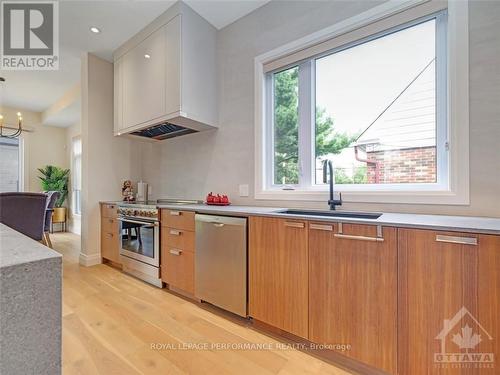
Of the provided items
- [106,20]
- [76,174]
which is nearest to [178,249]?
[106,20]

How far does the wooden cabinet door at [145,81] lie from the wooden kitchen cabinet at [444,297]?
7.90 feet

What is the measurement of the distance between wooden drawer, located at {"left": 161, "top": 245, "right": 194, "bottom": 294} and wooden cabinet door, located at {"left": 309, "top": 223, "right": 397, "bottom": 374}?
1.12 meters

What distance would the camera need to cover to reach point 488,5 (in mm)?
1342

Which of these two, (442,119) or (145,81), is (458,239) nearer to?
(442,119)

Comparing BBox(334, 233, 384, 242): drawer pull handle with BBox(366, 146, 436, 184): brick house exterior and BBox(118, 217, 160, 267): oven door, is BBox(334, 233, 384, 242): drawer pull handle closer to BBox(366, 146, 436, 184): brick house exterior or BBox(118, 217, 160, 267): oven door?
BBox(366, 146, 436, 184): brick house exterior

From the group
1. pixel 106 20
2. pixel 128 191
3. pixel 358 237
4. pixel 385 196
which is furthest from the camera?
pixel 128 191

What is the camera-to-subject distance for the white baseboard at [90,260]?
3102mm

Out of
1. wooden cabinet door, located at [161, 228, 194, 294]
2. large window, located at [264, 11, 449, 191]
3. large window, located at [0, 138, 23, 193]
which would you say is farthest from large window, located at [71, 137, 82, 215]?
large window, located at [264, 11, 449, 191]

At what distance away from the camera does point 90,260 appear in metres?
3.12

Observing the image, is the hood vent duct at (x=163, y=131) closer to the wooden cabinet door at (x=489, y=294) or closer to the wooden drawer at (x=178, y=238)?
the wooden drawer at (x=178, y=238)

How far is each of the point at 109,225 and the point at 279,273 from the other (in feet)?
8.30

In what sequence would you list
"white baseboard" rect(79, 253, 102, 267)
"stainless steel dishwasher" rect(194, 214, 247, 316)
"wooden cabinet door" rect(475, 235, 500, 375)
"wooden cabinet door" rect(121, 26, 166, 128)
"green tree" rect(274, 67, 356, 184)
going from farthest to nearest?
"white baseboard" rect(79, 253, 102, 267), "wooden cabinet door" rect(121, 26, 166, 128), "green tree" rect(274, 67, 356, 184), "stainless steel dishwasher" rect(194, 214, 247, 316), "wooden cabinet door" rect(475, 235, 500, 375)

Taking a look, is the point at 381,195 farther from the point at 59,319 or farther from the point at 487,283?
the point at 59,319

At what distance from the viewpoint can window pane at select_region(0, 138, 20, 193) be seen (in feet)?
17.0
